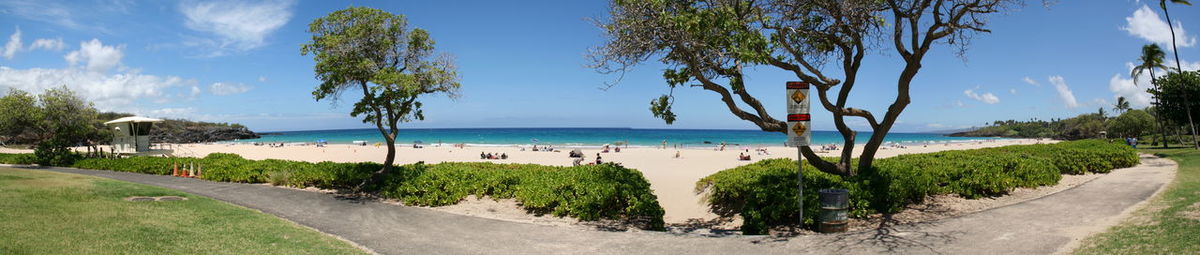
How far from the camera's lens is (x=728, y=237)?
8023 mm

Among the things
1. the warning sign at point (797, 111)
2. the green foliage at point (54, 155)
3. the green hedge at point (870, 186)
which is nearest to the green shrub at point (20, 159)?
the green foliage at point (54, 155)

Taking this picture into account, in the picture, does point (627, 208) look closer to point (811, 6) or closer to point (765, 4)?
point (765, 4)

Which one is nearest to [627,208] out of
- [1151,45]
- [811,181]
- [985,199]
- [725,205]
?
[725,205]

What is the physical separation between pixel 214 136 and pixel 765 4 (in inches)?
4680

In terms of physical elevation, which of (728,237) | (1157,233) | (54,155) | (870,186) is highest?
(54,155)

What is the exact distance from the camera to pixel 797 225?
349 inches

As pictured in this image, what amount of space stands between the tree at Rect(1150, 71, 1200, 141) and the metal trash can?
45.4 meters

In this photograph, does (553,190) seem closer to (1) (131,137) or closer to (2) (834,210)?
(2) (834,210)

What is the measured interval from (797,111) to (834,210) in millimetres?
1683

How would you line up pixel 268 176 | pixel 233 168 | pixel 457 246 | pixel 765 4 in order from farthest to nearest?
pixel 233 168 < pixel 268 176 < pixel 765 4 < pixel 457 246

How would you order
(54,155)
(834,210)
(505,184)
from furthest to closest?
(54,155)
(505,184)
(834,210)

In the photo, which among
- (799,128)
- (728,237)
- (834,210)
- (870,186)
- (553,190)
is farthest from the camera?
(553,190)

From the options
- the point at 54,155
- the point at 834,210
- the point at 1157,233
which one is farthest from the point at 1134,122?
the point at 54,155

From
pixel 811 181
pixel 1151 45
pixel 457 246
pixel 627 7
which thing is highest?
pixel 1151 45
